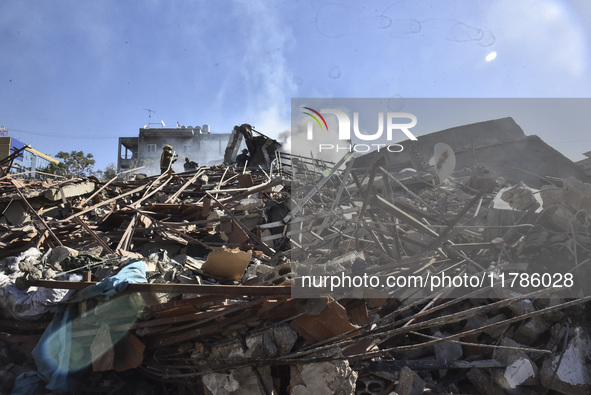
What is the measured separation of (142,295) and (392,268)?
7.17ft

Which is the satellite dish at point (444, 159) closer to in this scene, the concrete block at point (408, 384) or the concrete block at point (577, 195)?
the concrete block at point (577, 195)

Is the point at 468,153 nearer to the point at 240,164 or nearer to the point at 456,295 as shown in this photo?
the point at 240,164

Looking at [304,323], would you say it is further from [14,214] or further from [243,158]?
[243,158]

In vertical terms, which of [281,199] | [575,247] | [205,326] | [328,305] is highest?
[281,199]

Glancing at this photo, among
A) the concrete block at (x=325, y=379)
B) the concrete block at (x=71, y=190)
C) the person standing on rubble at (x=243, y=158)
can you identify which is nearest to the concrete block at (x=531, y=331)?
the concrete block at (x=325, y=379)

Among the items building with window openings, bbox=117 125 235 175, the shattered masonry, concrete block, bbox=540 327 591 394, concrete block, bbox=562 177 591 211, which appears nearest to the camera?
the shattered masonry

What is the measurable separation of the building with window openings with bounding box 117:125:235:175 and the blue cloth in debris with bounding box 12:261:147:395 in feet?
112

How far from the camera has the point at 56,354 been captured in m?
2.85

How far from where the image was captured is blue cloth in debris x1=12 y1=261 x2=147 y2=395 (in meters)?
2.80

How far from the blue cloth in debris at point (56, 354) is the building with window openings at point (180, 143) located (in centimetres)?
3416

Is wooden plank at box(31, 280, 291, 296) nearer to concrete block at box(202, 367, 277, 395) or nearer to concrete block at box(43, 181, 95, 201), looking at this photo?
concrete block at box(202, 367, 277, 395)

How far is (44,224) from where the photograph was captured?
507 cm

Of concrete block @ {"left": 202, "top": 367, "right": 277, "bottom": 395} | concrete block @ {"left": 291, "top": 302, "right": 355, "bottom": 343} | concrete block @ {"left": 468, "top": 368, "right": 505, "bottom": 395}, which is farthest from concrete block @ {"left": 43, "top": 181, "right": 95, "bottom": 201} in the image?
concrete block @ {"left": 468, "top": 368, "right": 505, "bottom": 395}

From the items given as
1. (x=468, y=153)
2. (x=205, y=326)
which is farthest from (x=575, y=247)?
(x=468, y=153)
